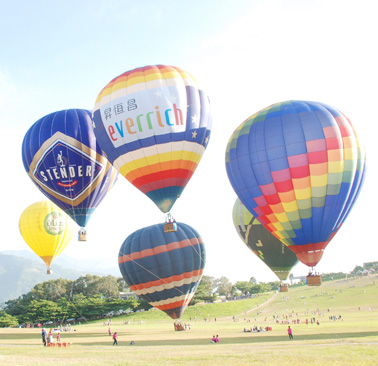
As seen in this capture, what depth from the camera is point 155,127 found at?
2392cm

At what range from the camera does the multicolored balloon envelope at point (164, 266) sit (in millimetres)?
34094

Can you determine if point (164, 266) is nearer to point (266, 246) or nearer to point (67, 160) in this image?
point (266, 246)

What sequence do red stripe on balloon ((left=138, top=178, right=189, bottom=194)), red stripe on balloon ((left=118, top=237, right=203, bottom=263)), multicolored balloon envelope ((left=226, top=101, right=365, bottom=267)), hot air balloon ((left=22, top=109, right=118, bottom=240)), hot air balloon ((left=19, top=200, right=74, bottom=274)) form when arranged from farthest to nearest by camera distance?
hot air balloon ((left=19, top=200, right=74, bottom=274)), red stripe on balloon ((left=118, top=237, right=203, bottom=263)), hot air balloon ((left=22, top=109, right=118, bottom=240)), red stripe on balloon ((left=138, top=178, right=189, bottom=194)), multicolored balloon envelope ((left=226, top=101, right=365, bottom=267))

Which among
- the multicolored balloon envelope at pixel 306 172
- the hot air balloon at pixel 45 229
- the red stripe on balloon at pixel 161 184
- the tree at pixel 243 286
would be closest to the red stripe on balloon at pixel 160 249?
the hot air balloon at pixel 45 229

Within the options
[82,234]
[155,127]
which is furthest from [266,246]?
[155,127]

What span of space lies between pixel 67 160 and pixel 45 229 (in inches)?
560

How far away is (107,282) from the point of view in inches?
4173

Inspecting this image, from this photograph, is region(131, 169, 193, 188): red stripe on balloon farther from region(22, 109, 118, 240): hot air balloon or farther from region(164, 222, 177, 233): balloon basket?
region(22, 109, 118, 240): hot air balloon

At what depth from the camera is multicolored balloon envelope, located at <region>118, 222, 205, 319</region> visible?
34.1 meters

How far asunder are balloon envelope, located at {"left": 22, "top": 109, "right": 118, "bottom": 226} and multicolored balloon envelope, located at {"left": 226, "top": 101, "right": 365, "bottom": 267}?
11.9m

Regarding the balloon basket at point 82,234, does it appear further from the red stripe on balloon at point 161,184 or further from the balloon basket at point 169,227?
the balloon basket at point 169,227

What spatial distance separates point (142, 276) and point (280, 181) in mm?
16231

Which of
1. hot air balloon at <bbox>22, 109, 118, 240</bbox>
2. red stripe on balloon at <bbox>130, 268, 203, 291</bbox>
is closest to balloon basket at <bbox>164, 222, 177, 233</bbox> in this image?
hot air balloon at <bbox>22, 109, 118, 240</bbox>

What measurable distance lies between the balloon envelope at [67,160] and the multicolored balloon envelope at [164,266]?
21.4 ft
